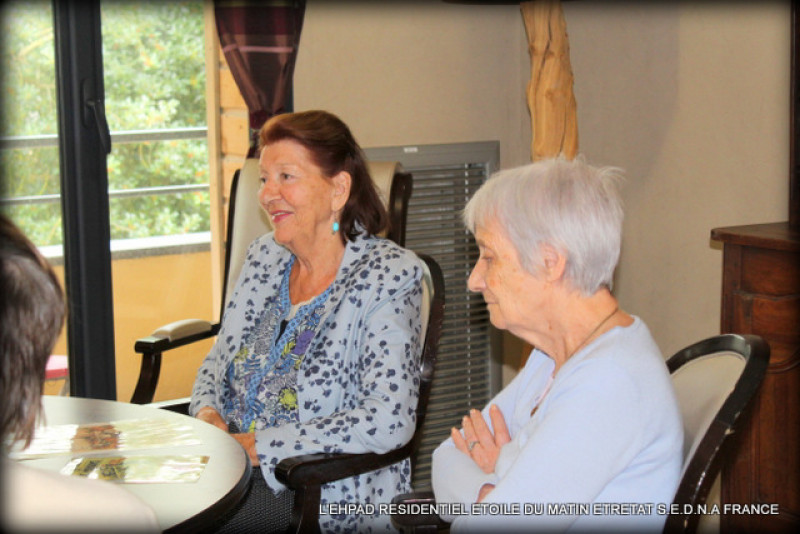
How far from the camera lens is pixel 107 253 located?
340 cm

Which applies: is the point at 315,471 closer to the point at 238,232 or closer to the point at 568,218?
the point at 568,218

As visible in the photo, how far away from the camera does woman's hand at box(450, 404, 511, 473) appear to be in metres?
1.71

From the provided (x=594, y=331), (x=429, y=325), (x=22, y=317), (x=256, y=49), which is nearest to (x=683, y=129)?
(x=429, y=325)

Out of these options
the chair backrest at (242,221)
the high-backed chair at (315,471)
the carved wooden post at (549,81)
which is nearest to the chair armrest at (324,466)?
the high-backed chair at (315,471)

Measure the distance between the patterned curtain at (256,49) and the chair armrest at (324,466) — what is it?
1.57 metres

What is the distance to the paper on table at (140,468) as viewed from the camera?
5.46 ft

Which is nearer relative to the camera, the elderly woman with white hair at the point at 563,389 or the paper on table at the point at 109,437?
the elderly woman with white hair at the point at 563,389

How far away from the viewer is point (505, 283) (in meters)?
1.63

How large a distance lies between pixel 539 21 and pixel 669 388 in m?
1.95

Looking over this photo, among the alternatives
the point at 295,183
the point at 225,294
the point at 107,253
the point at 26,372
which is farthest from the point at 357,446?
the point at 107,253

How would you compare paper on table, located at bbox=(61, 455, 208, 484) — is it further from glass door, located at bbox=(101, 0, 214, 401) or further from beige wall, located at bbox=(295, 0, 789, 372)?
beige wall, located at bbox=(295, 0, 789, 372)

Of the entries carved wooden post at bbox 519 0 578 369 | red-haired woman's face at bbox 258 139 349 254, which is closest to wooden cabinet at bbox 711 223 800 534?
carved wooden post at bbox 519 0 578 369

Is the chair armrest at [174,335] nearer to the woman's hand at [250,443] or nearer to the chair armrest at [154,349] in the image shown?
the chair armrest at [154,349]

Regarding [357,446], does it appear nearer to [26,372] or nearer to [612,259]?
[612,259]
